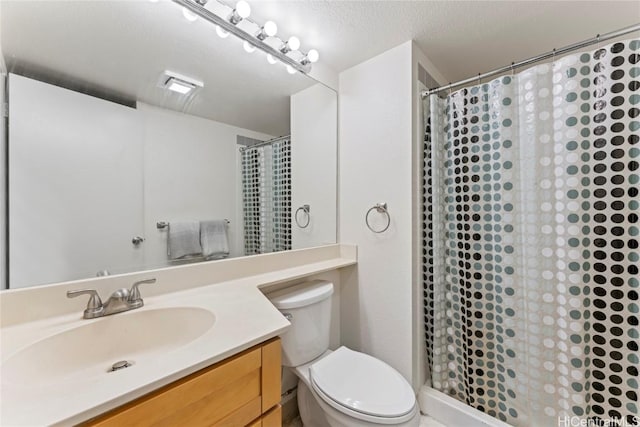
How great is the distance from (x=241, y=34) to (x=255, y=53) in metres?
0.16

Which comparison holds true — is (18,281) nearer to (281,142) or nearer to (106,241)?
(106,241)

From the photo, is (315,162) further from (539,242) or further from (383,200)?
(539,242)

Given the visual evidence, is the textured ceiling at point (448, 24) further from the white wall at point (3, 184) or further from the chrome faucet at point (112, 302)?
the chrome faucet at point (112, 302)

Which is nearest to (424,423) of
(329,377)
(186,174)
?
(329,377)

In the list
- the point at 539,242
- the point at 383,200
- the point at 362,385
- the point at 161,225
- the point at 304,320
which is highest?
the point at 383,200

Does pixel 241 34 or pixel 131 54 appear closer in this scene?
pixel 131 54

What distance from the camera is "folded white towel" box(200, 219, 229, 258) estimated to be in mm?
1238

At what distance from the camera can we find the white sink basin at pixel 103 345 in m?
0.67

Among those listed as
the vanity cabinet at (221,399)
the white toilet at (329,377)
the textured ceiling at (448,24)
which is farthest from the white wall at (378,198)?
the vanity cabinet at (221,399)

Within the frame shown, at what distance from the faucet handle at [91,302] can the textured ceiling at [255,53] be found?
0.75 meters

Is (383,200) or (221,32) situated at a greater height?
(221,32)

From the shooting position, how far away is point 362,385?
3.91 ft

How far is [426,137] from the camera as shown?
4.98 feet

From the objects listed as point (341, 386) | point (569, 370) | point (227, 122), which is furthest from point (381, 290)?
point (227, 122)
